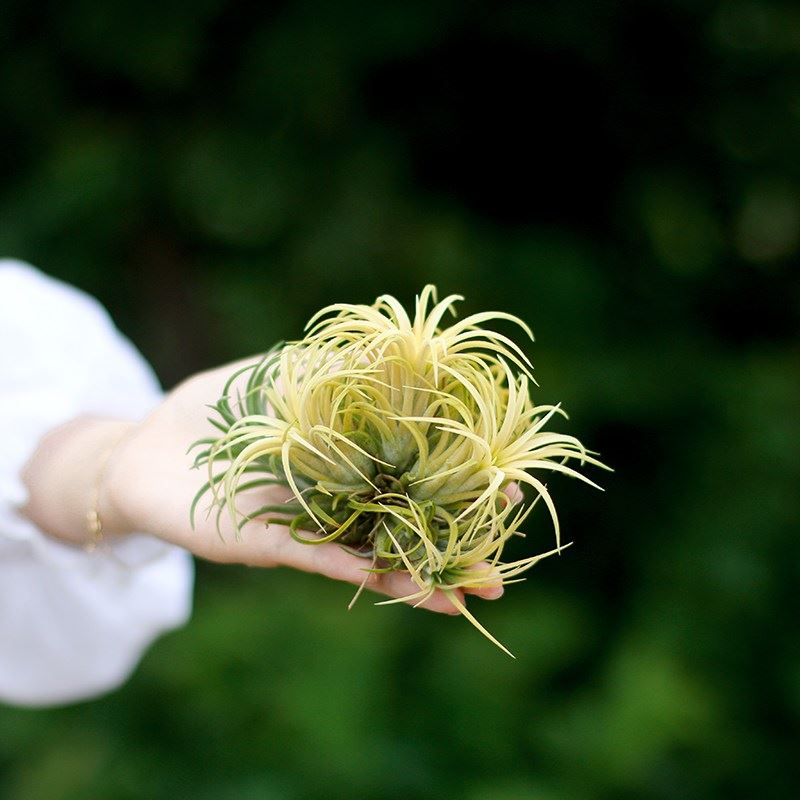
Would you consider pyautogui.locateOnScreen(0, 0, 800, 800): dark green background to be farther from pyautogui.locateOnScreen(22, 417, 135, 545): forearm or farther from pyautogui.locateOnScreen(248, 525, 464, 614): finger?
pyautogui.locateOnScreen(248, 525, 464, 614): finger

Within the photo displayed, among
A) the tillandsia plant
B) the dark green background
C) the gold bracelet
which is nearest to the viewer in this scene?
the tillandsia plant

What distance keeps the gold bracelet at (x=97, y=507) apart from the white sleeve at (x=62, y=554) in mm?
46

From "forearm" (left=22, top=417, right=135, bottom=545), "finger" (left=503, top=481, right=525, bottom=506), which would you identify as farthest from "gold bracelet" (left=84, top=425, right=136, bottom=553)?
"finger" (left=503, top=481, right=525, bottom=506)

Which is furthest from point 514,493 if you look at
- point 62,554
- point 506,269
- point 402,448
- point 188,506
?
point 506,269

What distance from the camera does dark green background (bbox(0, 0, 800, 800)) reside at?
1561 millimetres

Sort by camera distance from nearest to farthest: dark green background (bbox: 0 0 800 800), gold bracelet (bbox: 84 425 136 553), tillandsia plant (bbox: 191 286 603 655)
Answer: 1. tillandsia plant (bbox: 191 286 603 655)
2. gold bracelet (bbox: 84 425 136 553)
3. dark green background (bbox: 0 0 800 800)

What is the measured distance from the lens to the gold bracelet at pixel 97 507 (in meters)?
0.75

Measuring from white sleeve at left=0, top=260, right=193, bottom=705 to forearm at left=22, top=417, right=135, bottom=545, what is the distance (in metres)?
0.01

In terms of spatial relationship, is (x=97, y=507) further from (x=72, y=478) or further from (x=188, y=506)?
(x=188, y=506)

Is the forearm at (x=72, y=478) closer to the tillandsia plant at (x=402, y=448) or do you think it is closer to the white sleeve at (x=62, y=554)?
the white sleeve at (x=62, y=554)

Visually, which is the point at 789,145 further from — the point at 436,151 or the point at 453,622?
the point at 453,622

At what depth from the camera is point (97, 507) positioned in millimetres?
764

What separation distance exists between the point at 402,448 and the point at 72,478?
1.10ft

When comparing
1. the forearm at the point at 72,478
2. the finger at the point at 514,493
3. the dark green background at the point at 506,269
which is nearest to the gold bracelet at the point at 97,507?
the forearm at the point at 72,478
